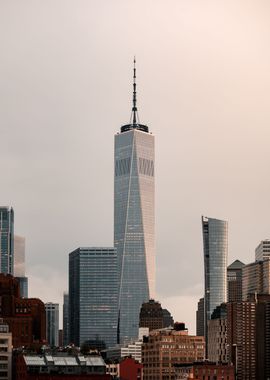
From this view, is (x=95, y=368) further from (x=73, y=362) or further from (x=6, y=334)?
(x=6, y=334)

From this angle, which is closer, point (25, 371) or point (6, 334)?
point (25, 371)

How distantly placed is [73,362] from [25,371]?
7056 mm

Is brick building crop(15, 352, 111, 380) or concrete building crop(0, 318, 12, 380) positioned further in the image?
concrete building crop(0, 318, 12, 380)

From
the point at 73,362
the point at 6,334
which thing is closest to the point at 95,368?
the point at 73,362

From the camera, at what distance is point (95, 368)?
190m

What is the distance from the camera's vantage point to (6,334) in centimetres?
19975

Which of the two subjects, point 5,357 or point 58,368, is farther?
point 5,357

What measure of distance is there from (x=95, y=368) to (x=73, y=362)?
2933 mm

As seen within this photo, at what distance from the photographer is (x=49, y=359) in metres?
191

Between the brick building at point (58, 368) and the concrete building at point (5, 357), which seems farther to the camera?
the concrete building at point (5, 357)

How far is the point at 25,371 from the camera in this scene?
611 feet

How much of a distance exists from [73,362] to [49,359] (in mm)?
3035

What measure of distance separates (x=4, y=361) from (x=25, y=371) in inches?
344

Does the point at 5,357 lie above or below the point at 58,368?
above
